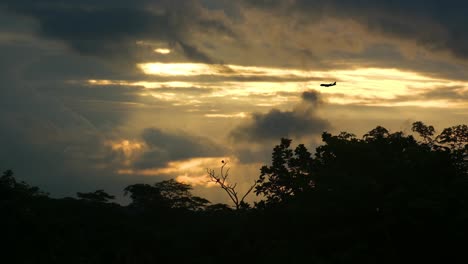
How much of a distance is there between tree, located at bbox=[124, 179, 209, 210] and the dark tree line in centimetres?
928

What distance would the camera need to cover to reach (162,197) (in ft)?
252

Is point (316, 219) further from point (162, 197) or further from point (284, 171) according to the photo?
point (162, 197)

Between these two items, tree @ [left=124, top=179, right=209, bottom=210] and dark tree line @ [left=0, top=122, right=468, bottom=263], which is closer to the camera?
dark tree line @ [left=0, top=122, right=468, bottom=263]

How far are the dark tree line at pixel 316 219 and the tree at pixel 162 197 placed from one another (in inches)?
365

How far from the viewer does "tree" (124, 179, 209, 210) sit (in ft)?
250

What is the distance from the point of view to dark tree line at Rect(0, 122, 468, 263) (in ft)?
143

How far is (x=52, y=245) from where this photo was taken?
52031 millimetres

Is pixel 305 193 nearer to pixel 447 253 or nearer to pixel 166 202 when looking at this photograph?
pixel 447 253

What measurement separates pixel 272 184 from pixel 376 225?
12.4m

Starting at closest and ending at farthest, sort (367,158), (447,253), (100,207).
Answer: (447,253), (367,158), (100,207)

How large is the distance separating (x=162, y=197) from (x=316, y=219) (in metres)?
32.3

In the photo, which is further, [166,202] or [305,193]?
[166,202]

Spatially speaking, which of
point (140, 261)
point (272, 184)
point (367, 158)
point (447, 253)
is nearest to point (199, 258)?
point (140, 261)

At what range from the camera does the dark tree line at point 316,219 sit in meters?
43.6
